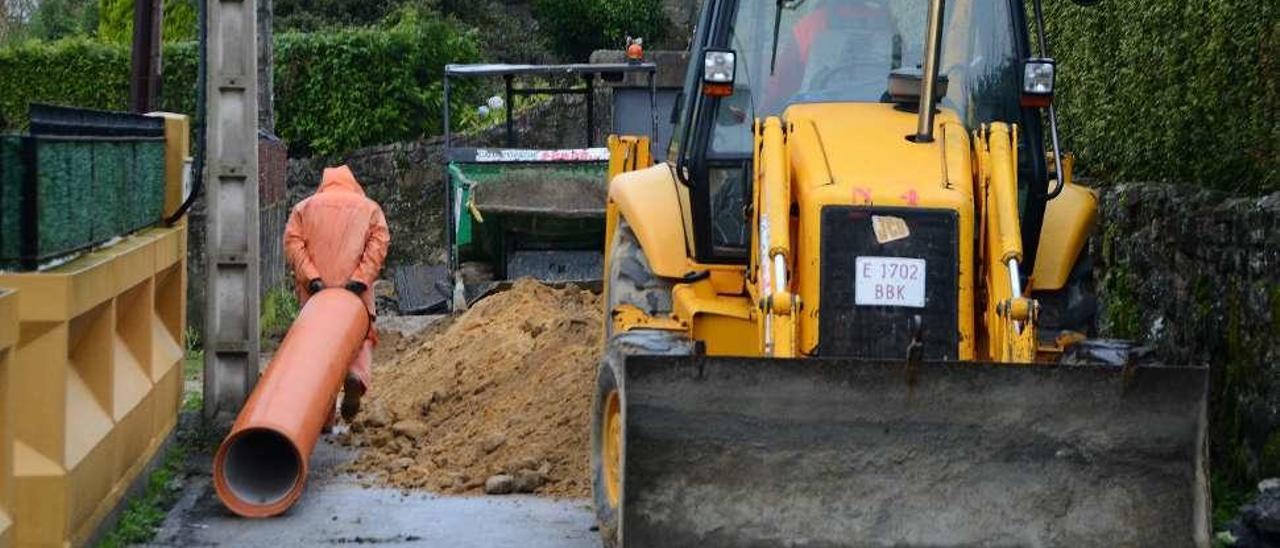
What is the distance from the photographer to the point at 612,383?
890 cm

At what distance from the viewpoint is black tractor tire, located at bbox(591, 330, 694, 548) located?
28.1 ft

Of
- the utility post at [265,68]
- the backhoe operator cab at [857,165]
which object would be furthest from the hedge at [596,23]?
the backhoe operator cab at [857,165]

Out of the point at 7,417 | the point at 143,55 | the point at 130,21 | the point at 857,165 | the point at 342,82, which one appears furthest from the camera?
the point at 130,21

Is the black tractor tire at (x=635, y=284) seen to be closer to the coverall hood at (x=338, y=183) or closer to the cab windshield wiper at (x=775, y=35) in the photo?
the cab windshield wiper at (x=775, y=35)

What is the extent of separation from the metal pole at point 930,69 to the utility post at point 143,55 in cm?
912

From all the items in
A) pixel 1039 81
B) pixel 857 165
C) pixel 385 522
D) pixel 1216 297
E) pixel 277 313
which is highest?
pixel 1039 81

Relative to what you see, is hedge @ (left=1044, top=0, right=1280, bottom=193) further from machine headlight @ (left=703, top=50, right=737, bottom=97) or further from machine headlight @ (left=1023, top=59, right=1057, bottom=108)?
machine headlight @ (left=703, top=50, right=737, bottom=97)

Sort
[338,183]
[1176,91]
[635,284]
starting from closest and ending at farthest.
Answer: [635,284]
[1176,91]
[338,183]

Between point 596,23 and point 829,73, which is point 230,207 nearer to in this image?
point 829,73

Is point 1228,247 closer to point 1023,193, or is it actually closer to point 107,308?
point 1023,193

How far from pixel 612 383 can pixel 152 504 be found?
2958 mm

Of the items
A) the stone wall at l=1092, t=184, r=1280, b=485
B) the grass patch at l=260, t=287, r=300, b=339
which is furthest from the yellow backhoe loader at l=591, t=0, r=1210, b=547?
the grass patch at l=260, t=287, r=300, b=339

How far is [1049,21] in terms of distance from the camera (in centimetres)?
1533

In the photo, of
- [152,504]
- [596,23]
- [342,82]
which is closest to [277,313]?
[152,504]
